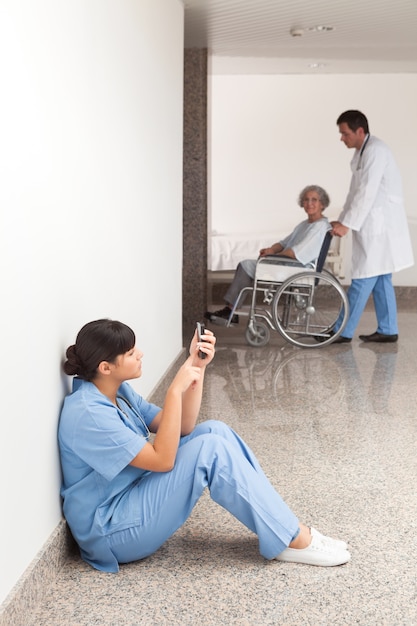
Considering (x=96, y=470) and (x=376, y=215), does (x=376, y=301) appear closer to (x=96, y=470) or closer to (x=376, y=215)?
(x=376, y=215)

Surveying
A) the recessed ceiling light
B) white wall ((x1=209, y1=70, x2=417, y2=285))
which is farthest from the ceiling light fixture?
white wall ((x1=209, y1=70, x2=417, y2=285))

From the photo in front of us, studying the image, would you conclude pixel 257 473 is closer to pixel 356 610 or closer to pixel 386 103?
pixel 356 610

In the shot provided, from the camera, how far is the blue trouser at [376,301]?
589 centimetres

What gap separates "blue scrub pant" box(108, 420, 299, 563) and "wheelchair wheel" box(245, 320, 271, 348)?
3.67 metres

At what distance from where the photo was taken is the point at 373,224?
5.92 metres

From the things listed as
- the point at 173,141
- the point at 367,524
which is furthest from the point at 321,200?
the point at 367,524

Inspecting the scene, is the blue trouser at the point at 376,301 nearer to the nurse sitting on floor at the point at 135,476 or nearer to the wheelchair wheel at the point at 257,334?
the wheelchair wheel at the point at 257,334

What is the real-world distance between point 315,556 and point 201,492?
1.12ft

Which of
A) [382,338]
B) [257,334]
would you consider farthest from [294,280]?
[382,338]

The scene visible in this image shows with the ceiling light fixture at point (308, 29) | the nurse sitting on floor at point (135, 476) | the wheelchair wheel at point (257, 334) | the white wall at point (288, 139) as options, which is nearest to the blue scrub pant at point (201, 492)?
the nurse sitting on floor at point (135, 476)

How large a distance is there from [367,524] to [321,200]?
360cm

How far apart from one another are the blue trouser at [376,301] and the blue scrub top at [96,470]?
383cm

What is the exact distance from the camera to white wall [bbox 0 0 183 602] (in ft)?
5.92

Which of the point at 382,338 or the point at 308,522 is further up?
the point at 308,522
